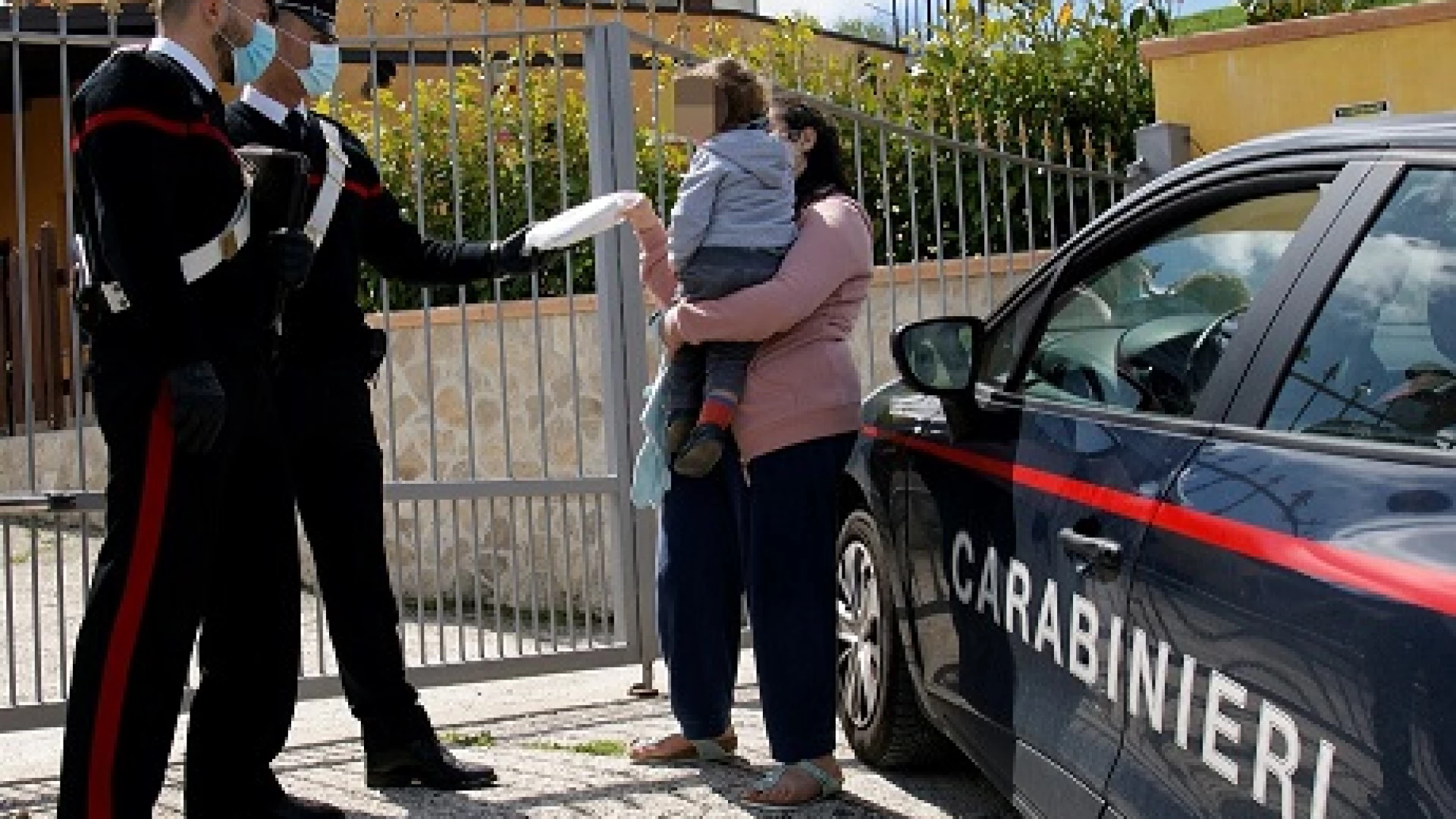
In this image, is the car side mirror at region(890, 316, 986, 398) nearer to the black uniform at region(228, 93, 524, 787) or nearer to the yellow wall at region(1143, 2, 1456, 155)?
the black uniform at region(228, 93, 524, 787)

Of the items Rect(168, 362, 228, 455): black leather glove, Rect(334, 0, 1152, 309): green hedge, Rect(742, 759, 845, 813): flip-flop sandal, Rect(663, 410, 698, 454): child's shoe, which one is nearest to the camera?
Rect(168, 362, 228, 455): black leather glove

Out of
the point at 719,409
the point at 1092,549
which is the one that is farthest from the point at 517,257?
the point at 1092,549

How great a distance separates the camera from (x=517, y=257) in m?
5.26

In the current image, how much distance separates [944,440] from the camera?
4.52 metres

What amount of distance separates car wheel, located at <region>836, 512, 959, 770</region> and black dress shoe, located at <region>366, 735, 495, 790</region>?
101 cm

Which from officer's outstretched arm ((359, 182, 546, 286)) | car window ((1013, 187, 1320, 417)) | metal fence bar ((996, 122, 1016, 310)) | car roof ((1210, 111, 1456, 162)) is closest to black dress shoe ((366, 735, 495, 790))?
officer's outstretched arm ((359, 182, 546, 286))

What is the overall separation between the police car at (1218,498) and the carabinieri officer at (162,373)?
145 centimetres

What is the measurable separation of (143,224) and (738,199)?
4.92ft

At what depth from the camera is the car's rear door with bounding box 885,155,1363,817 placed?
131 inches

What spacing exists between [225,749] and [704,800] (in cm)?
121

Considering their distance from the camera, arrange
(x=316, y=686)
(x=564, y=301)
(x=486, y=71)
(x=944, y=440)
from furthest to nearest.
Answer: (x=564, y=301)
(x=486, y=71)
(x=316, y=686)
(x=944, y=440)

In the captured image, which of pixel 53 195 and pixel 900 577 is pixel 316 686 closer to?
pixel 900 577

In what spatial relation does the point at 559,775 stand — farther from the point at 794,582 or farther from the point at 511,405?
the point at 511,405

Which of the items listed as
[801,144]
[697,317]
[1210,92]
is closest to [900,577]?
[697,317]
